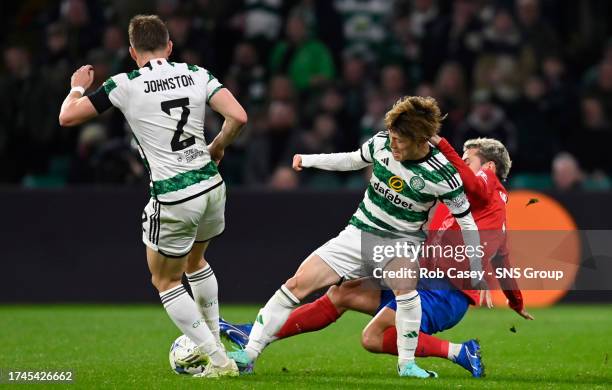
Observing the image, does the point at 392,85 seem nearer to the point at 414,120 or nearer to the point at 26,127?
the point at 26,127

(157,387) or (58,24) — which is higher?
(58,24)

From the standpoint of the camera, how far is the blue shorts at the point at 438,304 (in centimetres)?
830

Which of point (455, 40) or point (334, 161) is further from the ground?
point (334, 161)

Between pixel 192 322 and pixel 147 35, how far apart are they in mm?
1782

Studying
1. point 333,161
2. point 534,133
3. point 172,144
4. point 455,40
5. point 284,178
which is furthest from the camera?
point 455,40

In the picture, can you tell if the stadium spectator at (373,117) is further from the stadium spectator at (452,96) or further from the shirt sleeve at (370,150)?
the shirt sleeve at (370,150)

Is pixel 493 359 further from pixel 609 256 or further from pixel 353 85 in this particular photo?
pixel 353 85

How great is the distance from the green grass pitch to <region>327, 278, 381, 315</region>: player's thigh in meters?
0.44

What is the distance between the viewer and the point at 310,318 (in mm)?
8398

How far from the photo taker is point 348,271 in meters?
7.97

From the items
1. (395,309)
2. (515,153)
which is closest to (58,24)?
(515,153)

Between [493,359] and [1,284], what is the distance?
6446 mm

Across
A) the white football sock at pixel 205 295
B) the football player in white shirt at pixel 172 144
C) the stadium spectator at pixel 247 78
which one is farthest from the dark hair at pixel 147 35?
the stadium spectator at pixel 247 78

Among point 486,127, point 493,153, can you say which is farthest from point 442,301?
point 486,127
